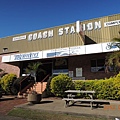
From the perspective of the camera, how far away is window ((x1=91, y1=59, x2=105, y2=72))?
1557 centimetres

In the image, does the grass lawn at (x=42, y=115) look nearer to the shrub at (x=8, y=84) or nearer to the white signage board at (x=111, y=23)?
the shrub at (x=8, y=84)

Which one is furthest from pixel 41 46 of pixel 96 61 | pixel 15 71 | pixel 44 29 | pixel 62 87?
pixel 62 87

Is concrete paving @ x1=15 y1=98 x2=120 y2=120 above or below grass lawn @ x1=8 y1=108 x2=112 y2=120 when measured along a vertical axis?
above

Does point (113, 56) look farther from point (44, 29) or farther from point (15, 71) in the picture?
point (15, 71)

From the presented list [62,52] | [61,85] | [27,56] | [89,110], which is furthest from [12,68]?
[89,110]

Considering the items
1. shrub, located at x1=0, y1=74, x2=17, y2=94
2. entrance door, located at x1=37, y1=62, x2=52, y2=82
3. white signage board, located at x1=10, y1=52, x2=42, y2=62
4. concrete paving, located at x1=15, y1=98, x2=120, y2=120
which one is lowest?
concrete paving, located at x1=15, y1=98, x2=120, y2=120

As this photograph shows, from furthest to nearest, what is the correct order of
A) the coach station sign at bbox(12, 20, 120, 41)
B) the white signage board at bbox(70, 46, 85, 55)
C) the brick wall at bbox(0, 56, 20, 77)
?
the brick wall at bbox(0, 56, 20, 77), the coach station sign at bbox(12, 20, 120, 41), the white signage board at bbox(70, 46, 85, 55)

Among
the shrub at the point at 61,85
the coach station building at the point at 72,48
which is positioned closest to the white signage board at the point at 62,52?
the coach station building at the point at 72,48

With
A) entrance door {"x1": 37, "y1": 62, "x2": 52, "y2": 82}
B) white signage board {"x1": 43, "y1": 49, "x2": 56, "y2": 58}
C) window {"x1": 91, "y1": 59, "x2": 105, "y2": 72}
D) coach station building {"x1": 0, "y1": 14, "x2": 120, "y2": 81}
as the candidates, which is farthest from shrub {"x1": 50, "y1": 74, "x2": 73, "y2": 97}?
entrance door {"x1": 37, "y1": 62, "x2": 52, "y2": 82}

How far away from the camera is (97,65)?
52.0 feet

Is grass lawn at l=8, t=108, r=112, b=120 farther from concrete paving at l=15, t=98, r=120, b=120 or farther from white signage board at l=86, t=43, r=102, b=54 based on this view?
white signage board at l=86, t=43, r=102, b=54

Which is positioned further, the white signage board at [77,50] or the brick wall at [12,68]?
the brick wall at [12,68]

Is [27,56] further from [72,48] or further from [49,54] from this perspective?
[72,48]

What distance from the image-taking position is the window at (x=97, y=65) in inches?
613
